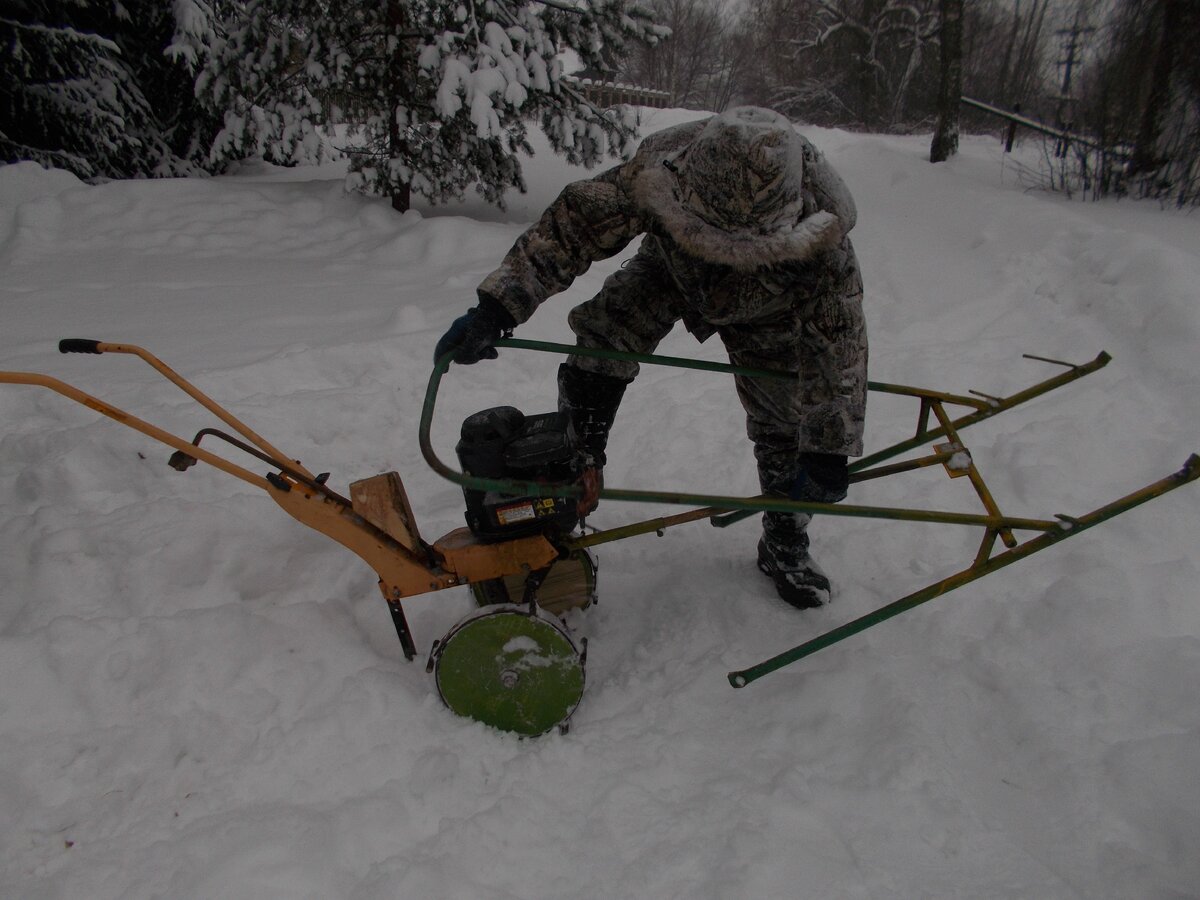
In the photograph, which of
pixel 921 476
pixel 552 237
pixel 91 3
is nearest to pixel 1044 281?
pixel 921 476

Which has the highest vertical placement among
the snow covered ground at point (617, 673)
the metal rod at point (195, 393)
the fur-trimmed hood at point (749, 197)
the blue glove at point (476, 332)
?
the fur-trimmed hood at point (749, 197)

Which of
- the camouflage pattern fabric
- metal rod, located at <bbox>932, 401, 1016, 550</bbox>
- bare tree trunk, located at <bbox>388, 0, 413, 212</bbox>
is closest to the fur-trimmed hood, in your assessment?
the camouflage pattern fabric

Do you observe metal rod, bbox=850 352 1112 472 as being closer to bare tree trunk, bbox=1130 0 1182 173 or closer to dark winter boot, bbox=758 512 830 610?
dark winter boot, bbox=758 512 830 610

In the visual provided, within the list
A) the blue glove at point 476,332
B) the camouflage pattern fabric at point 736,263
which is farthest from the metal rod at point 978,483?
the blue glove at point 476,332

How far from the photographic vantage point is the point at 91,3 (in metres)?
6.91

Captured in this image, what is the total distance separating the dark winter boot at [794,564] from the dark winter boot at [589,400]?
67 cm

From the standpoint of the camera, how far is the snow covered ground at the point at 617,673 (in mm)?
1640

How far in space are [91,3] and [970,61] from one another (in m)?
20.8

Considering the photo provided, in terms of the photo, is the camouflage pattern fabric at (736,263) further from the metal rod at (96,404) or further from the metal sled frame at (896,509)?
the metal rod at (96,404)

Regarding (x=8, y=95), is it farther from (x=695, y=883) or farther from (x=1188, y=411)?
(x=1188, y=411)

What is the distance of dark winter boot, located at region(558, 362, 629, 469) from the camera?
→ 2.47m

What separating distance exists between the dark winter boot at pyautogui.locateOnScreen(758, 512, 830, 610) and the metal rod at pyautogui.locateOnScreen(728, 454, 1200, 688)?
657mm

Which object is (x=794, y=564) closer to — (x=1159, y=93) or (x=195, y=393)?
(x=195, y=393)

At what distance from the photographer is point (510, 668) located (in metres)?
1.91
